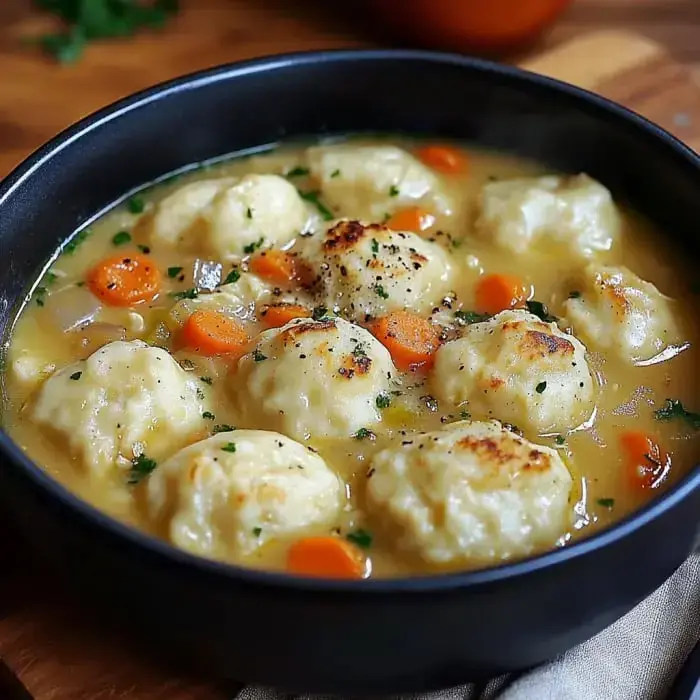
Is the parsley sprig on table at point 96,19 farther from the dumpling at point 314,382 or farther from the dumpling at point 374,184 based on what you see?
the dumpling at point 314,382

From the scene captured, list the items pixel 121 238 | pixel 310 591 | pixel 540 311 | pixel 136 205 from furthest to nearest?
pixel 136 205 < pixel 121 238 < pixel 540 311 < pixel 310 591

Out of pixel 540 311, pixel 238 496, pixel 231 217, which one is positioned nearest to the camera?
pixel 238 496

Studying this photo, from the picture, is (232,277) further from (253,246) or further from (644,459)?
(644,459)

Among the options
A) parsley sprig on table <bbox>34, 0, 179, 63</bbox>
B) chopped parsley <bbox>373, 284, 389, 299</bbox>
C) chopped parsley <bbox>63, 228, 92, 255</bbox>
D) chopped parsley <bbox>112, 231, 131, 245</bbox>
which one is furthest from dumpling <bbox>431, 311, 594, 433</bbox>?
parsley sprig on table <bbox>34, 0, 179, 63</bbox>

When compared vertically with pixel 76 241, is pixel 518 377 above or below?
above

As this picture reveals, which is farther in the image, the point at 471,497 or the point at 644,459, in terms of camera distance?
the point at 644,459

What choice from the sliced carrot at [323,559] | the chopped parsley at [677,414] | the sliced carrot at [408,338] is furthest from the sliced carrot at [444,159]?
the sliced carrot at [323,559]

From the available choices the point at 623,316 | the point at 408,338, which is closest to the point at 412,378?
the point at 408,338
